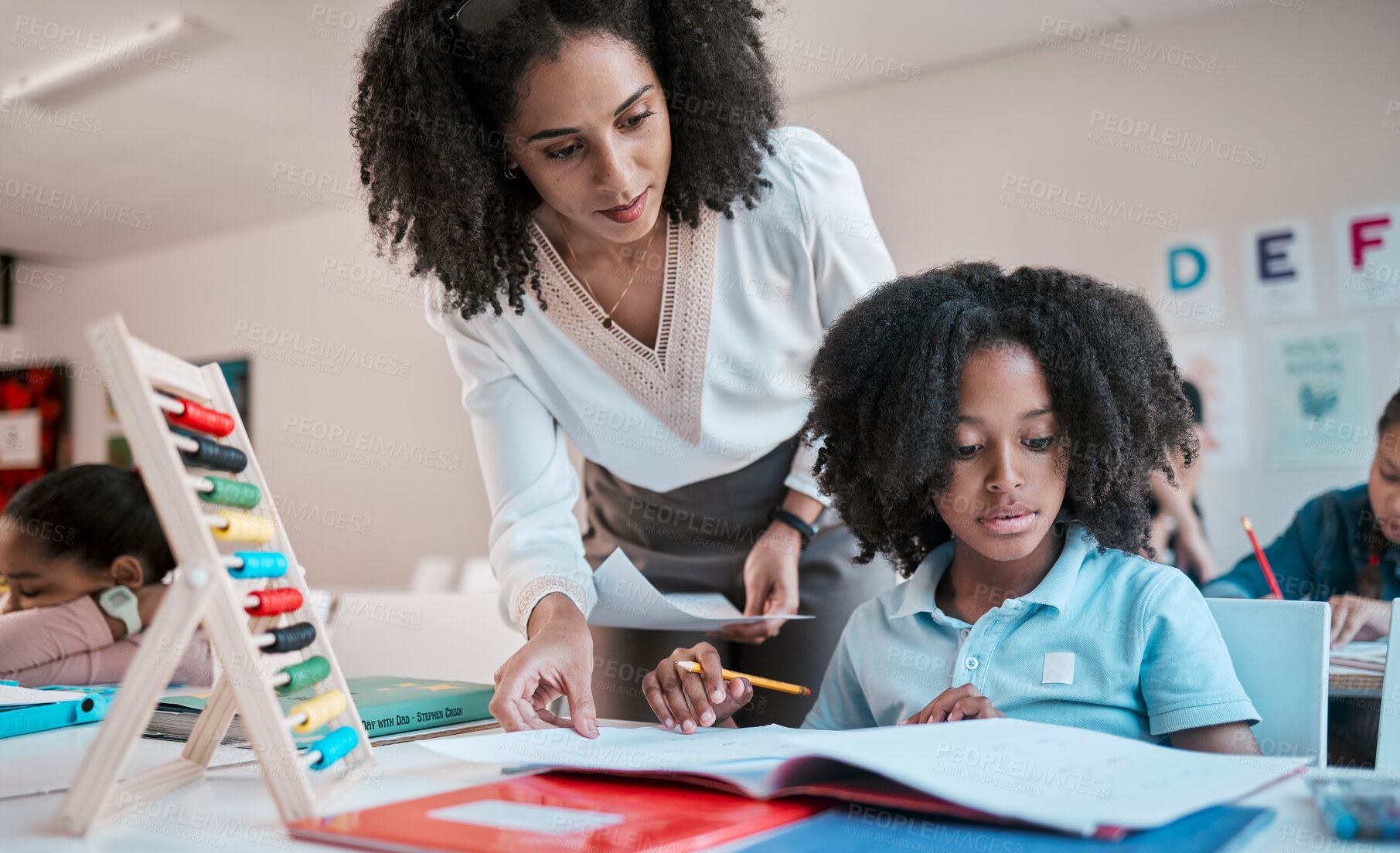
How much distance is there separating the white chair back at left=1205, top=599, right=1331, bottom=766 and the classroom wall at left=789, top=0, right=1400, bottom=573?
8.27ft

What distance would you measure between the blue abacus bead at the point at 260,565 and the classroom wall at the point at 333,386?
451 cm

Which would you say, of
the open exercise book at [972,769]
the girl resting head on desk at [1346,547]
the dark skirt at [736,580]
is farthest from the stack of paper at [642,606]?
the girl resting head on desk at [1346,547]

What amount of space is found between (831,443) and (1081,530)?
26 cm

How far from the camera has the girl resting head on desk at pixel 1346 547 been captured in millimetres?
2207

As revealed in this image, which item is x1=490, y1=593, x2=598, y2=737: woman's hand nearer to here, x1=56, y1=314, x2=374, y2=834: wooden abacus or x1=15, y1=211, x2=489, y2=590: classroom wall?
x1=56, y1=314, x2=374, y2=834: wooden abacus

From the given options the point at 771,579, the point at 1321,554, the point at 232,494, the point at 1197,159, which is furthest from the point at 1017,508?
the point at 1197,159

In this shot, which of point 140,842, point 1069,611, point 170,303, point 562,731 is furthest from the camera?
point 170,303

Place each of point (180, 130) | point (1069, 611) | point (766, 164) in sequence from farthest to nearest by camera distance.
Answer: point (180, 130) < point (766, 164) < point (1069, 611)

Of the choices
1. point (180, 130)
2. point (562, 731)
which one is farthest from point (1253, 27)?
point (180, 130)

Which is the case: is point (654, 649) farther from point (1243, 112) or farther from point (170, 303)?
point (170, 303)

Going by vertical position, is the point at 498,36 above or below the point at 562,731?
above

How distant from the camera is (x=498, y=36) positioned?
3.42ft

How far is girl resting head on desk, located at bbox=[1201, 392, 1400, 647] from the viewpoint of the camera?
221 centimetres

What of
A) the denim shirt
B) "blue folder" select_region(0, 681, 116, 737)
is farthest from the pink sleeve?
the denim shirt
